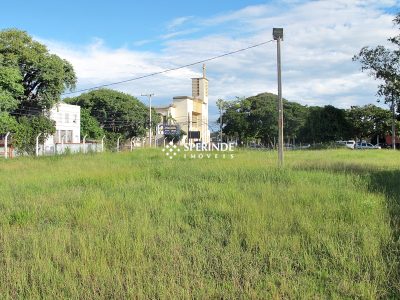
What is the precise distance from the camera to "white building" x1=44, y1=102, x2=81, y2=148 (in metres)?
40.7

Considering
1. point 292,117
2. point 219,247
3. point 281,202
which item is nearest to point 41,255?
point 219,247

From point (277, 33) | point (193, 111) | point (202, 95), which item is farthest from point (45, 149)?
point (202, 95)

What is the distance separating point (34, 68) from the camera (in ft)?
104

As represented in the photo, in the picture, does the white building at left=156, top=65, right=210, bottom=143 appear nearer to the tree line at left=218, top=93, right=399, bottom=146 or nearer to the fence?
the tree line at left=218, top=93, right=399, bottom=146

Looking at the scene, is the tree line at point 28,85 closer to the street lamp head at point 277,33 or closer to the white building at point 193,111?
the street lamp head at point 277,33

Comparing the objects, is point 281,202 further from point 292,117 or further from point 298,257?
point 292,117

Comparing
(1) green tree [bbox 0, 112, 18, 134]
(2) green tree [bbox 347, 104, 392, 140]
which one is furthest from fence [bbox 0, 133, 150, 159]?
(2) green tree [bbox 347, 104, 392, 140]

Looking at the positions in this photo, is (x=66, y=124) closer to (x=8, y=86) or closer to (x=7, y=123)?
(x=7, y=123)

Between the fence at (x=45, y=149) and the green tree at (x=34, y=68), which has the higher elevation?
the green tree at (x=34, y=68)

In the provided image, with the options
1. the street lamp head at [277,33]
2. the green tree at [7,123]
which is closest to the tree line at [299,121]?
the green tree at [7,123]

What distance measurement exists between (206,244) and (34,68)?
30.2 m

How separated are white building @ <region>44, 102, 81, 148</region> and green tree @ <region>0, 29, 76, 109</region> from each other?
5.70m

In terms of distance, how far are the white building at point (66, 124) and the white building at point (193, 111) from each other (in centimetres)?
1971

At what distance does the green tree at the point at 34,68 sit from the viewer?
100.0 feet
